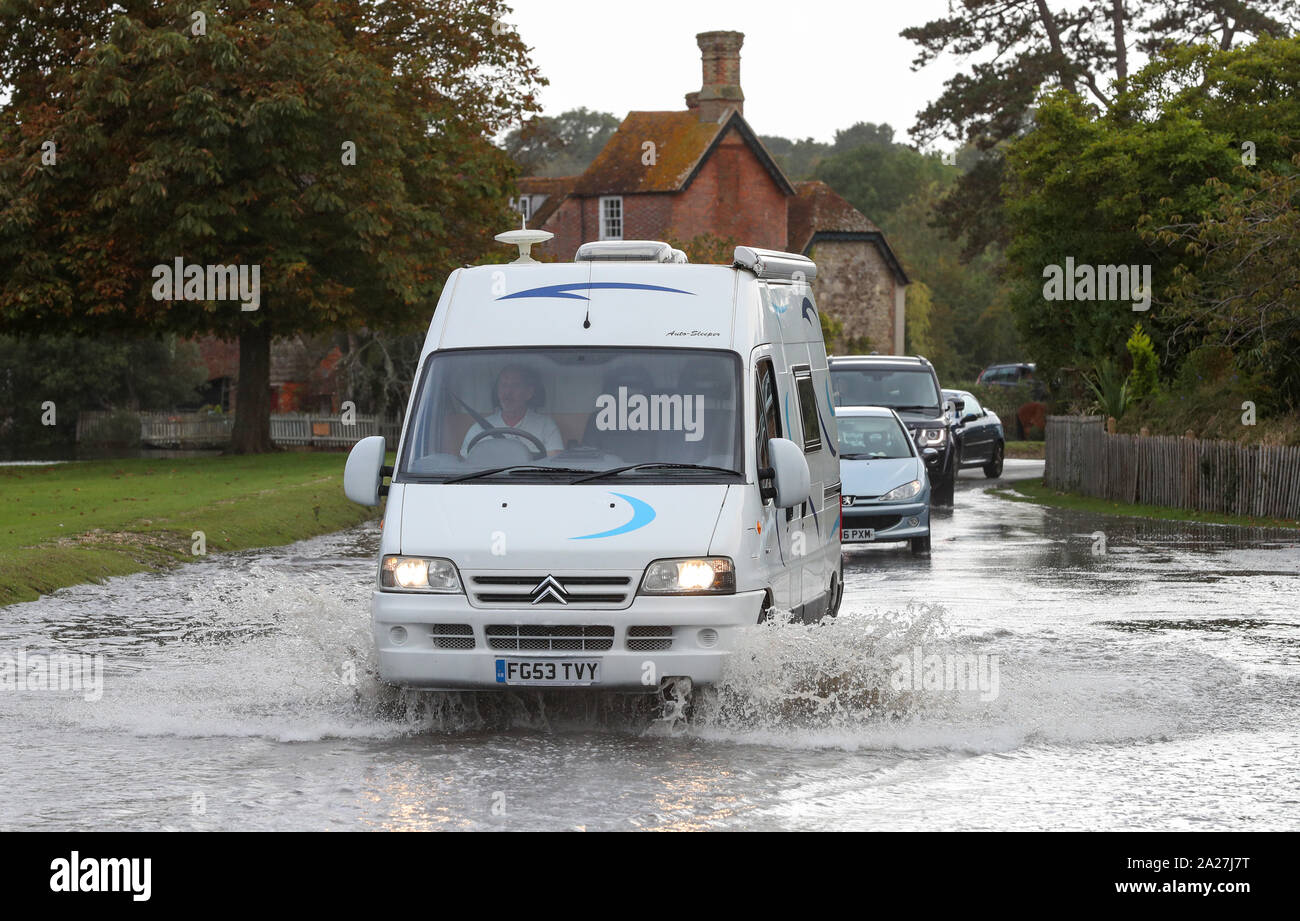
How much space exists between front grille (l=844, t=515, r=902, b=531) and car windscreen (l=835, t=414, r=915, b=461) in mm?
1117

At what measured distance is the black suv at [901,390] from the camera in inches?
1163

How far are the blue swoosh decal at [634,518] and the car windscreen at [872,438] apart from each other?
39.9 ft

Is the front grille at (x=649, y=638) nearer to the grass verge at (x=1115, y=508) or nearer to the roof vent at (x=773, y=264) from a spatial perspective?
the roof vent at (x=773, y=264)

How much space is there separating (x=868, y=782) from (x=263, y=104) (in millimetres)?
32799

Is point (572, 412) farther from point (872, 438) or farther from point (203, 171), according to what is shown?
point (203, 171)

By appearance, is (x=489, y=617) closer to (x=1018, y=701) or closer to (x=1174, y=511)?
(x=1018, y=701)

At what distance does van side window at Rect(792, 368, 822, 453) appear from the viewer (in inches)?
481

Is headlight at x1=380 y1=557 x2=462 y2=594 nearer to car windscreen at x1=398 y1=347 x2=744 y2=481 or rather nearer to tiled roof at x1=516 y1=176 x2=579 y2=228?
car windscreen at x1=398 y1=347 x2=744 y2=481

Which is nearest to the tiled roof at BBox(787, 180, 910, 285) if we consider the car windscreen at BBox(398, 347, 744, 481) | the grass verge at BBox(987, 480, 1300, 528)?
the grass verge at BBox(987, 480, 1300, 528)

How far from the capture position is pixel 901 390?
31109 mm

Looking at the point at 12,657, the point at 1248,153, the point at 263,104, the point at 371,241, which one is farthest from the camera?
the point at 371,241

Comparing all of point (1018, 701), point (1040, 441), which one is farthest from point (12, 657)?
point (1040, 441)

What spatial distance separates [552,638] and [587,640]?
0.59ft
